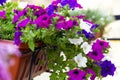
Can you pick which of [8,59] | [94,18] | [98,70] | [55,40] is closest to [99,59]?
[98,70]

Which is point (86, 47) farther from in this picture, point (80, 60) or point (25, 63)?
point (25, 63)

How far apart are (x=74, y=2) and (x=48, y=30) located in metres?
0.19

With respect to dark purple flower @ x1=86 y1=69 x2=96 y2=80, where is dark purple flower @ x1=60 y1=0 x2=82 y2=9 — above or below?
above

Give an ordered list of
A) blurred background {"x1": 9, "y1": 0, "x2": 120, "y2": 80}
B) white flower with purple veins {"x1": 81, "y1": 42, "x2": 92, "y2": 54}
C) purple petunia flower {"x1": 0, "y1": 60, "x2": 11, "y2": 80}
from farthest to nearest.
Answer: blurred background {"x1": 9, "y1": 0, "x2": 120, "y2": 80} < white flower with purple veins {"x1": 81, "y1": 42, "x2": 92, "y2": 54} < purple petunia flower {"x1": 0, "y1": 60, "x2": 11, "y2": 80}

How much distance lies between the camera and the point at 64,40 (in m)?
0.89

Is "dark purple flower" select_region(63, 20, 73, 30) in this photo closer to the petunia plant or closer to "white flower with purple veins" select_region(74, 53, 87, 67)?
the petunia plant

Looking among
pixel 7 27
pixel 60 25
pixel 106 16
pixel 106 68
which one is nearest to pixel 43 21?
pixel 60 25

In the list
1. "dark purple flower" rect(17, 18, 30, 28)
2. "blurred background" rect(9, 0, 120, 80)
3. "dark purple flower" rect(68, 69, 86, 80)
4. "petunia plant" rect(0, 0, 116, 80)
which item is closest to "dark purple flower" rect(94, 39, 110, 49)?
"petunia plant" rect(0, 0, 116, 80)

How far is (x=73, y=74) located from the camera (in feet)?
2.89

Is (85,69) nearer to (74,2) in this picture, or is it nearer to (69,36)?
(69,36)

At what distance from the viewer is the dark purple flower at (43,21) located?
2.79 feet

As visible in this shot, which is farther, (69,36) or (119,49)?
(119,49)

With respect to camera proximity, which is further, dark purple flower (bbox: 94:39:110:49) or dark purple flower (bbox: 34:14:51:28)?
dark purple flower (bbox: 94:39:110:49)

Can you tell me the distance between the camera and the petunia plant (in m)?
0.85
